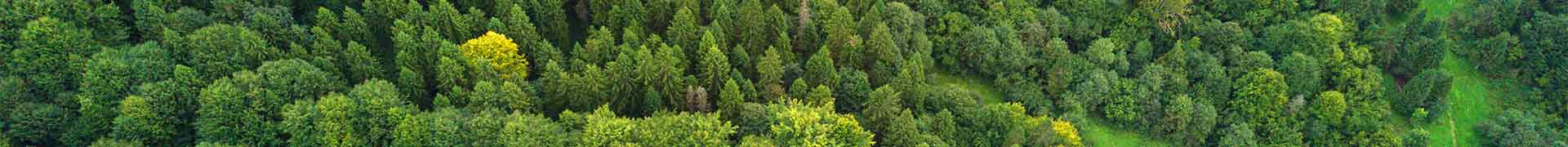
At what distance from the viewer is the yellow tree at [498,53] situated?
240 ft

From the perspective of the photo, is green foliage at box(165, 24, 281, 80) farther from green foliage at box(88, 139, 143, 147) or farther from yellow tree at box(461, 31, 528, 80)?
yellow tree at box(461, 31, 528, 80)

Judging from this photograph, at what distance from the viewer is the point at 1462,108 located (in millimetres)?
109750

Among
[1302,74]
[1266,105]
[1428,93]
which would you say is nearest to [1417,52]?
[1428,93]

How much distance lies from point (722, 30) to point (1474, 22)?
270ft

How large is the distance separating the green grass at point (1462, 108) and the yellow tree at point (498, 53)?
81368 mm

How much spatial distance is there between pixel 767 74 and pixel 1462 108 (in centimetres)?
7529

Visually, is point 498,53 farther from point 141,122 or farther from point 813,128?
point 813,128

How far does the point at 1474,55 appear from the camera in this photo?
115500 mm

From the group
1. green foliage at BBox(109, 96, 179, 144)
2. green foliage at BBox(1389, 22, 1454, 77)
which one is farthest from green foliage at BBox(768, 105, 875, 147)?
green foliage at BBox(1389, 22, 1454, 77)

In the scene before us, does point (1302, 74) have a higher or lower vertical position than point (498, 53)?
lower

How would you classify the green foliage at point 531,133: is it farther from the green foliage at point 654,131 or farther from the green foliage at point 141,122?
the green foliage at point 141,122

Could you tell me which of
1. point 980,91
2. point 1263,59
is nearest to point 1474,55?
point 1263,59

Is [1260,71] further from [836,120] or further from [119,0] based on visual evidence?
[119,0]

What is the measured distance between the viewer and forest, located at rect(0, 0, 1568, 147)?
63.9 metres
